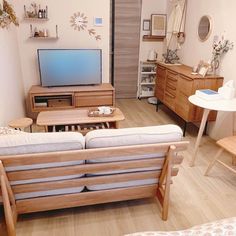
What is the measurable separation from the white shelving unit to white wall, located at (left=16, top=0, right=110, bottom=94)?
1.23 m

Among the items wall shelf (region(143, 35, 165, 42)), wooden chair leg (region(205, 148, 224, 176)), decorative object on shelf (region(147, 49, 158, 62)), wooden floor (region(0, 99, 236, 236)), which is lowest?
wooden floor (region(0, 99, 236, 236))

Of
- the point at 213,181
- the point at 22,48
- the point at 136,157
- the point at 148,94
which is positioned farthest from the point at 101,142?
the point at 148,94

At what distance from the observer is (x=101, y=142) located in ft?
5.40

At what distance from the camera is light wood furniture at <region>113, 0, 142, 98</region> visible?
4.73 m

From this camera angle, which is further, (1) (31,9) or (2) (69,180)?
(1) (31,9)

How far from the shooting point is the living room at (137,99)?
1921mm

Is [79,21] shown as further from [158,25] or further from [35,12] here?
[158,25]

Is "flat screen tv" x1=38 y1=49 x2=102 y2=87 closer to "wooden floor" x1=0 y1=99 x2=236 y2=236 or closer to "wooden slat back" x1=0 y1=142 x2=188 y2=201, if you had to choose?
"wooden floor" x1=0 y1=99 x2=236 y2=236

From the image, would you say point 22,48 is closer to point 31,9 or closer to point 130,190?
point 31,9

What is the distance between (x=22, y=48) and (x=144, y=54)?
2.48 meters

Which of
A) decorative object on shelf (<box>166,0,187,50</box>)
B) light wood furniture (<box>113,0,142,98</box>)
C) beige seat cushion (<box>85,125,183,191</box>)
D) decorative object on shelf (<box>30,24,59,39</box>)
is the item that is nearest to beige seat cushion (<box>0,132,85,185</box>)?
beige seat cushion (<box>85,125,183,191</box>)

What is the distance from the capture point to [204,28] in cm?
354

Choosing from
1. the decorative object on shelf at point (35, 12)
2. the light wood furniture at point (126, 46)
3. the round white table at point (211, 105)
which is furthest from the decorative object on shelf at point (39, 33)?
the round white table at point (211, 105)

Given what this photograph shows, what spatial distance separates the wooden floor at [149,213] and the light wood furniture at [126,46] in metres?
3.00
